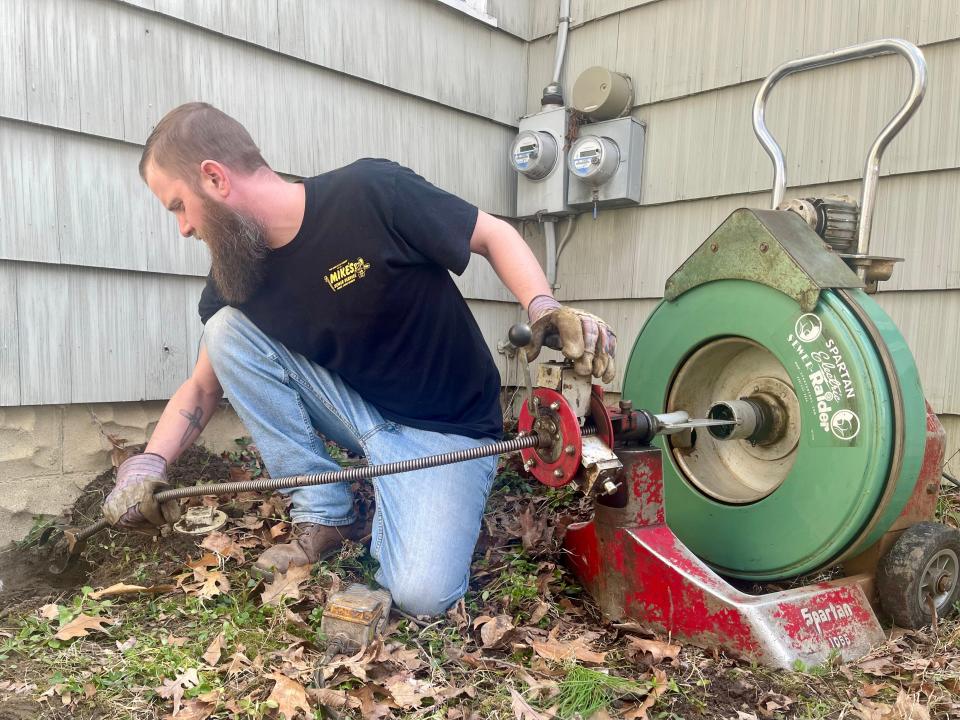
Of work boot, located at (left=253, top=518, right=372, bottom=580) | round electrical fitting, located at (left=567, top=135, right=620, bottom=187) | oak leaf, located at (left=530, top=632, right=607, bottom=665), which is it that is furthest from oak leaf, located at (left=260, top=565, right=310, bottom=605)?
round electrical fitting, located at (left=567, top=135, right=620, bottom=187)

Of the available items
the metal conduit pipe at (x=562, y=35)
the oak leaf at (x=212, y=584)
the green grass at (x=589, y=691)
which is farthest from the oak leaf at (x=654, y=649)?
the metal conduit pipe at (x=562, y=35)

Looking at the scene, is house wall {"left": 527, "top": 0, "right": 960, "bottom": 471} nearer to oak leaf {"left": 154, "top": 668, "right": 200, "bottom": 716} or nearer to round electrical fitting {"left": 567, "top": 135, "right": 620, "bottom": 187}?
round electrical fitting {"left": 567, "top": 135, "right": 620, "bottom": 187}

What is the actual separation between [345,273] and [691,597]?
141 centimetres

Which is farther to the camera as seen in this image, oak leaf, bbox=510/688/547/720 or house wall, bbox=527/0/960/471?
house wall, bbox=527/0/960/471

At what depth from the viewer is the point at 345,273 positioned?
2.41 m

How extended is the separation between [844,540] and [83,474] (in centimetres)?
267

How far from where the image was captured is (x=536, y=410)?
1.98 meters

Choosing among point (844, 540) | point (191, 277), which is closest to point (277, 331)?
point (191, 277)

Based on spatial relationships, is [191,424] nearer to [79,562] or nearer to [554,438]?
[79,562]

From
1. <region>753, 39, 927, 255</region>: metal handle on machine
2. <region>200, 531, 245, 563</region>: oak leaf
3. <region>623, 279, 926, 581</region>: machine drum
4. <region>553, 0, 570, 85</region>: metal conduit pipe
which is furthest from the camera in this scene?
<region>553, 0, 570, 85</region>: metal conduit pipe

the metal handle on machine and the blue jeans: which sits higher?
the metal handle on machine

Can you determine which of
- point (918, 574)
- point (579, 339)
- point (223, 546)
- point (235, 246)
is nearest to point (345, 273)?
point (235, 246)

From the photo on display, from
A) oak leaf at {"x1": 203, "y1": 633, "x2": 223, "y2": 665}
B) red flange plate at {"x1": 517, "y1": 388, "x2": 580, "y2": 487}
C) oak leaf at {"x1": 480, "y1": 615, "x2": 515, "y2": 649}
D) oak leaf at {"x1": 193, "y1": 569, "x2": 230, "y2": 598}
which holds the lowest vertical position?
oak leaf at {"x1": 203, "y1": 633, "x2": 223, "y2": 665}

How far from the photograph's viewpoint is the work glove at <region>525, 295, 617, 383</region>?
1.89 m
